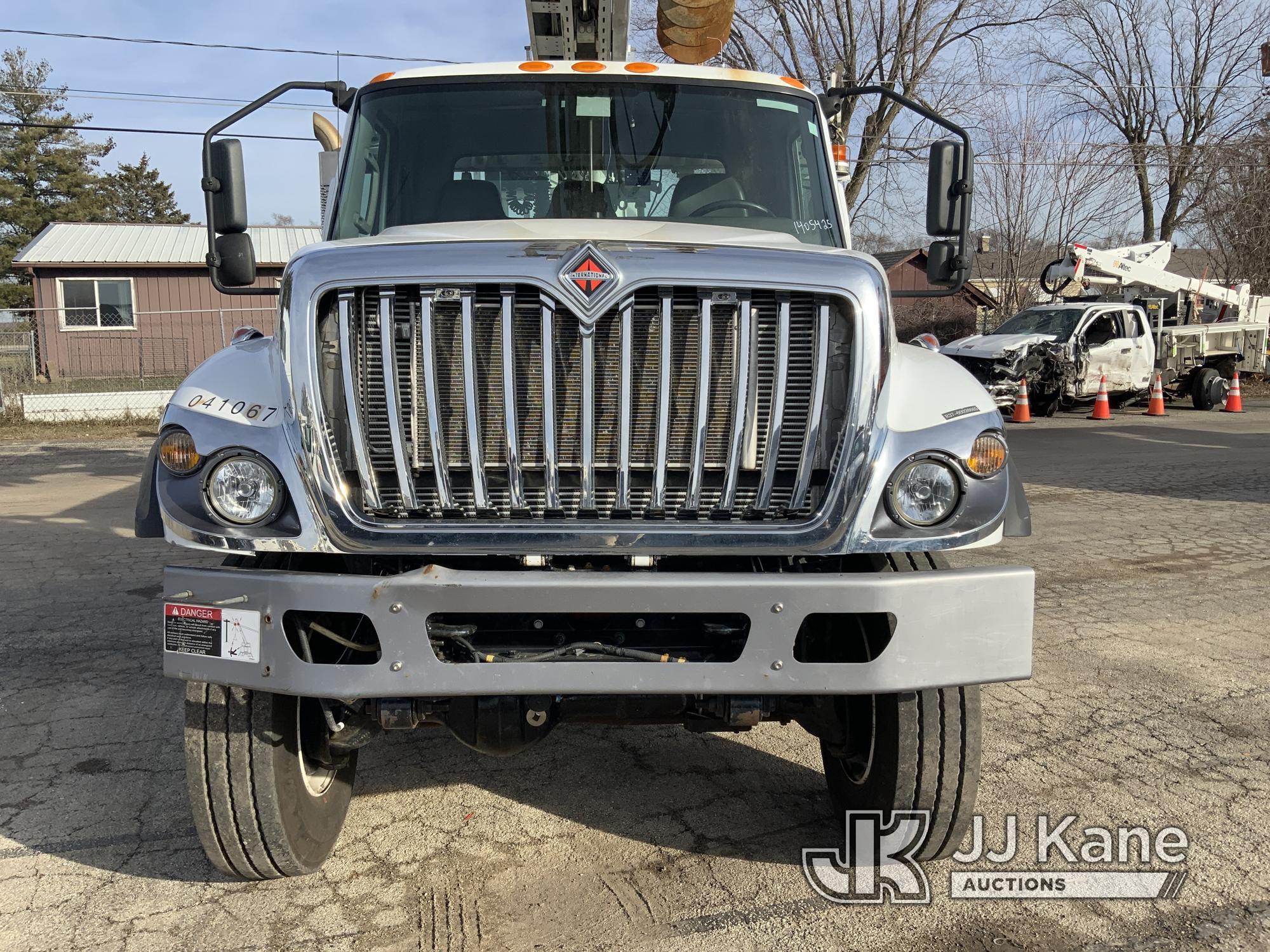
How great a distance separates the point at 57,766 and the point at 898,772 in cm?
309

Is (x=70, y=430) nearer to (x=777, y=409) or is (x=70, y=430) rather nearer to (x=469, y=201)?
(x=469, y=201)

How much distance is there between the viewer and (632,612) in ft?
8.68

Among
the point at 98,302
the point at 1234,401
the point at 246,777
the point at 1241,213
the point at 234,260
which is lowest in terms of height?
the point at 1234,401

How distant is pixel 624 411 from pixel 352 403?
73cm

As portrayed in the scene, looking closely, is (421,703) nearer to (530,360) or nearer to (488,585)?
(488,585)

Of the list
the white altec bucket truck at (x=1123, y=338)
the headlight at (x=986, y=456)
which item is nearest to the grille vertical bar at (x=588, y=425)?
the headlight at (x=986, y=456)

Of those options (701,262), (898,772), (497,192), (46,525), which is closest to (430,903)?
(898,772)

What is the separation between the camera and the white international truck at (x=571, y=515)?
2689mm

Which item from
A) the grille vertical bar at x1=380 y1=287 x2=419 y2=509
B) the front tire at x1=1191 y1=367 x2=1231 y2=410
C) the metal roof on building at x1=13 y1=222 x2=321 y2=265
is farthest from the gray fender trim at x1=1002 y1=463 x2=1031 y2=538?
the metal roof on building at x1=13 y1=222 x2=321 y2=265

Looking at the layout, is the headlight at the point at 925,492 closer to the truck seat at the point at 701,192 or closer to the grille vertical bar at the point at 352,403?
the grille vertical bar at the point at 352,403

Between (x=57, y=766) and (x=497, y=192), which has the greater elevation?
(x=497, y=192)

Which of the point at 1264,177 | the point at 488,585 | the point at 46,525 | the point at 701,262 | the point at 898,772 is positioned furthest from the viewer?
the point at 1264,177

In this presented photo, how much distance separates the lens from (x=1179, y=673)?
197 inches

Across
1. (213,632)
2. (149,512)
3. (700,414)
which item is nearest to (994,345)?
(700,414)
